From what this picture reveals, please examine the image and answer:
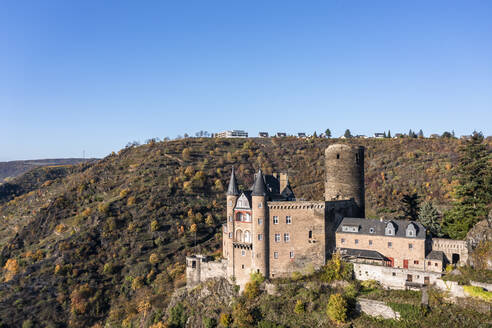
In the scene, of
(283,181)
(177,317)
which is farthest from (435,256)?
(177,317)

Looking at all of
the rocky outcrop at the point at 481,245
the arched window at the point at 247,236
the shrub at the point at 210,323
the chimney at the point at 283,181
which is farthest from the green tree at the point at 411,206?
the shrub at the point at 210,323

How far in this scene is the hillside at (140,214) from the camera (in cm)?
6247

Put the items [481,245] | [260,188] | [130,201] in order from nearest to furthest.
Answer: [481,245], [260,188], [130,201]

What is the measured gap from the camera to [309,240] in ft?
139

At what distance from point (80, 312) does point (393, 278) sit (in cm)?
4760

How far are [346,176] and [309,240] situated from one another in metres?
12.4

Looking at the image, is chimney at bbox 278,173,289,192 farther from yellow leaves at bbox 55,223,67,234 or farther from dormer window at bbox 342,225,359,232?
yellow leaves at bbox 55,223,67,234

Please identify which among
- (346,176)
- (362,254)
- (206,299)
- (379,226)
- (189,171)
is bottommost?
(206,299)

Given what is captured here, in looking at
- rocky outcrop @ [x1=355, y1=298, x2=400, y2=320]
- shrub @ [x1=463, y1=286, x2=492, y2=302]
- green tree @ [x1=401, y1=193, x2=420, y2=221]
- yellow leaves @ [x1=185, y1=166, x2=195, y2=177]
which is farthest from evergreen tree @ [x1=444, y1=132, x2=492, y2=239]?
yellow leaves @ [x1=185, y1=166, x2=195, y2=177]

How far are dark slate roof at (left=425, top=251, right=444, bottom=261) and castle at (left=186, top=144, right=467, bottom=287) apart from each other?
0.06 meters

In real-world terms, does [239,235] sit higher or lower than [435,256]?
higher

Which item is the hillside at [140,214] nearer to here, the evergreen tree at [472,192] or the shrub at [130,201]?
the shrub at [130,201]

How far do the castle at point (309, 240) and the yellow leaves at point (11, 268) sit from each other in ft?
148

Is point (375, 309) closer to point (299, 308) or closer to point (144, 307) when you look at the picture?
point (299, 308)
